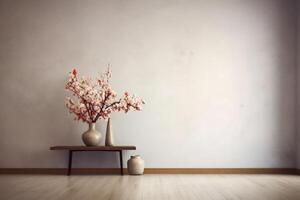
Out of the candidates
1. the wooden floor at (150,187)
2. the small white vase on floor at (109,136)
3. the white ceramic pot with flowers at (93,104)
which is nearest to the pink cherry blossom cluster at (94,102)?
the white ceramic pot with flowers at (93,104)

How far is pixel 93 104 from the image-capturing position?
5.97 meters

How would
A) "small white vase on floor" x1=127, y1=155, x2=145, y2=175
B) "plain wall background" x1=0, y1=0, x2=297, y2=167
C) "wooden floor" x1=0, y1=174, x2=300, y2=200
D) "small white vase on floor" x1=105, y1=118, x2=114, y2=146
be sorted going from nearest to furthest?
"wooden floor" x1=0, y1=174, x2=300, y2=200
"small white vase on floor" x1=127, y1=155, x2=145, y2=175
"small white vase on floor" x1=105, y1=118, x2=114, y2=146
"plain wall background" x1=0, y1=0, x2=297, y2=167

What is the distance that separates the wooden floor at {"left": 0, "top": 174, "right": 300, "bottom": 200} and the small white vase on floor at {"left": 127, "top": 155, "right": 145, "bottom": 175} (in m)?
0.15

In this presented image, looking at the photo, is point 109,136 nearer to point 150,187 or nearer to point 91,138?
point 91,138

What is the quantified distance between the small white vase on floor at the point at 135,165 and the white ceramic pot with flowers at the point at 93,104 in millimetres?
438

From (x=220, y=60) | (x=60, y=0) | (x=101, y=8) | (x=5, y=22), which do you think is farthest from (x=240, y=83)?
(x=5, y=22)

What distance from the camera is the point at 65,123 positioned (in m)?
6.19

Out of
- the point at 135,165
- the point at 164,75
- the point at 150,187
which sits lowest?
the point at 150,187

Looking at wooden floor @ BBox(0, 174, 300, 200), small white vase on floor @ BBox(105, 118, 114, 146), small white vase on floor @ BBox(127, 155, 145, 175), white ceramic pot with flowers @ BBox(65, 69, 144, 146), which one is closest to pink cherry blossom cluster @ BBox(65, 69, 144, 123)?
white ceramic pot with flowers @ BBox(65, 69, 144, 146)

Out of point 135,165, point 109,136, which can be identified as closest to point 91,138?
point 109,136

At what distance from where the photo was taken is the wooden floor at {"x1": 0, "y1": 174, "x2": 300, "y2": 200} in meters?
3.81

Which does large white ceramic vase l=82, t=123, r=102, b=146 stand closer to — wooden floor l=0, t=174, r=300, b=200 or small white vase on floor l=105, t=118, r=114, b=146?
small white vase on floor l=105, t=118, r=114, b=146

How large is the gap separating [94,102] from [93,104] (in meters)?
0.03

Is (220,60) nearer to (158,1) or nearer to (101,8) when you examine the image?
(158,1)
